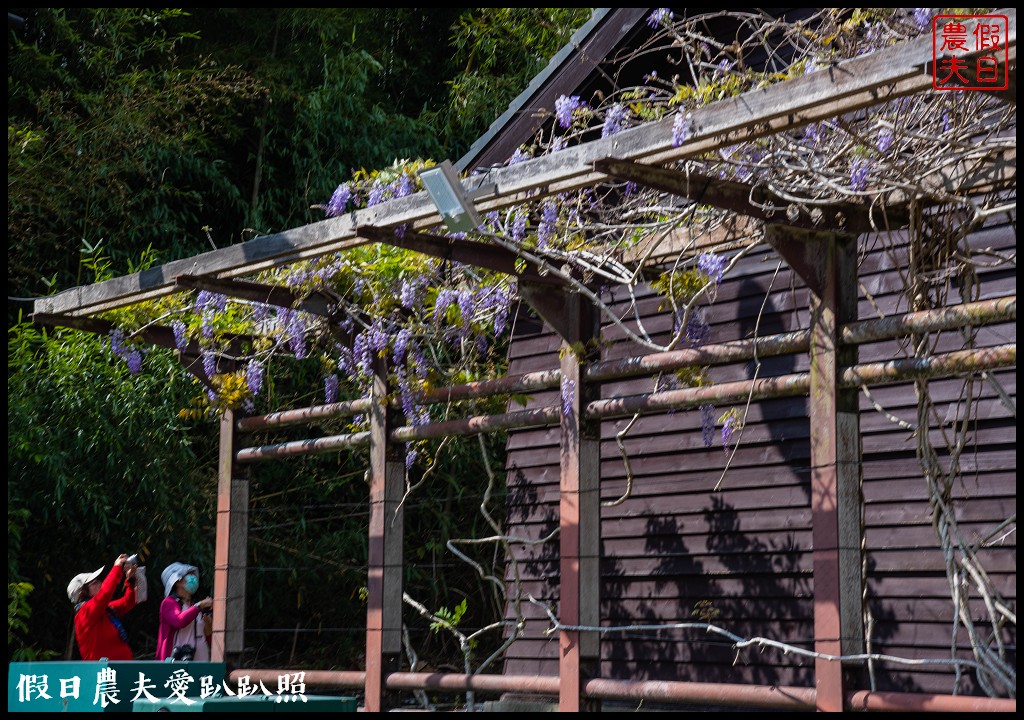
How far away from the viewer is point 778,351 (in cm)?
500

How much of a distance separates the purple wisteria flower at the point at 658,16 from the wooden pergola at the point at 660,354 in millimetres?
1422

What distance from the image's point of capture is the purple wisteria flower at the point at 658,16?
615 centimetres

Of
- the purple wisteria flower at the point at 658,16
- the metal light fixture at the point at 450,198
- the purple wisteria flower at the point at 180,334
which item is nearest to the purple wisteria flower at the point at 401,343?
the purple wisteria flower at the point at 180,334

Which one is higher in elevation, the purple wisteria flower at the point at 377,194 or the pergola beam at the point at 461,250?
the purple wisteria flower at the point at 377,194

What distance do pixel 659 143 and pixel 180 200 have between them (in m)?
8.20

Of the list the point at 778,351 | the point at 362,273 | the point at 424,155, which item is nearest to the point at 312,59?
the point at 424,155

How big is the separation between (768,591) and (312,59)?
26.0 feet

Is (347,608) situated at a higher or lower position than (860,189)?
lower

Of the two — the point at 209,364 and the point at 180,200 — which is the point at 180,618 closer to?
the point at 209,364

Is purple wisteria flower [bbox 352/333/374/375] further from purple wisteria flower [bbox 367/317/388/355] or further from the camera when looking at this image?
the camera

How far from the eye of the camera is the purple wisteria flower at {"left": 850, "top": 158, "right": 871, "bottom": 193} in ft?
15.3

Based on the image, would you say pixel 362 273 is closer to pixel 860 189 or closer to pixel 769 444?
pixel 769 444

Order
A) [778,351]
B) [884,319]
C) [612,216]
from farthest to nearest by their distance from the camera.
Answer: [612,216] → [778,351] → [884,319]

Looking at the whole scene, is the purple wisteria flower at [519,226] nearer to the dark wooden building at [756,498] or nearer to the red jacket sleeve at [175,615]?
the dark wooden building at [756,498]
